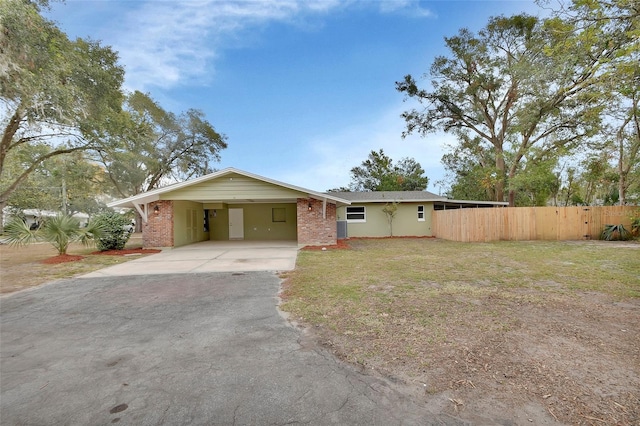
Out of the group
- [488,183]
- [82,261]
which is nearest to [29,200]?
[82,261]

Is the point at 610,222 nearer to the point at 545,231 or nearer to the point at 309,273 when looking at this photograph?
the point at 545,231

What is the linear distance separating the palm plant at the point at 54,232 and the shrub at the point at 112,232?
89cm

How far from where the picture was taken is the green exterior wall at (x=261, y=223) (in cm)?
1738

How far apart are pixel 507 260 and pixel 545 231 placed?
323 inches

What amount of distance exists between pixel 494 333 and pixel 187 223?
573 inches

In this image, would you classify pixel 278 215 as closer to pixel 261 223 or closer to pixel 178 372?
pixel 261 223

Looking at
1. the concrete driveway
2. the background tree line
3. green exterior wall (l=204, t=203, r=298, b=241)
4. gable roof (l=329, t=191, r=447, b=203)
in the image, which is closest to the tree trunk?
the background tree line

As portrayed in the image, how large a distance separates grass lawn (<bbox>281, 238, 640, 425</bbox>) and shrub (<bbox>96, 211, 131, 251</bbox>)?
369 inches

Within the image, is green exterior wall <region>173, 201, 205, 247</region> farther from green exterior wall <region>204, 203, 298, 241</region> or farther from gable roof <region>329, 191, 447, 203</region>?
gable roof <region>329, 191, 447, 203</region>

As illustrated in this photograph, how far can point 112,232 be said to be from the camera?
471 inches

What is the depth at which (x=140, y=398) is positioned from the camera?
231cm

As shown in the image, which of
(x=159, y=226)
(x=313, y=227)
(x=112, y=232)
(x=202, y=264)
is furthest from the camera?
(x=313, y=227)

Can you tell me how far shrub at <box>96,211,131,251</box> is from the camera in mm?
11758

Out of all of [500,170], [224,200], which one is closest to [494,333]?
[224,200]
